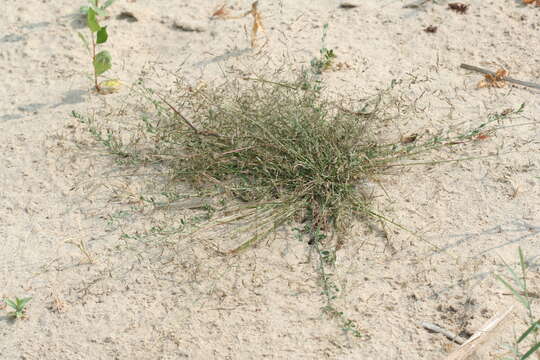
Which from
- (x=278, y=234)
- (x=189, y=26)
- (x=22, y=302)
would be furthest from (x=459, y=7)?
(x=22, y=302)

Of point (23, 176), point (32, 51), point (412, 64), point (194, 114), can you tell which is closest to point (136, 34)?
point (32, 51)

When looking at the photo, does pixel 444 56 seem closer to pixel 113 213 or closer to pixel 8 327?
pixel 113 213

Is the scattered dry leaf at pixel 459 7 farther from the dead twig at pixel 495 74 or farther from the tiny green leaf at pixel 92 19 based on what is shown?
the tiny green leaf at pixel 92 19

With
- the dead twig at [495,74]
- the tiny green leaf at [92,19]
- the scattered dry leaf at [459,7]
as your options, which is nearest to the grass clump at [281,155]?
the tiny green leaf at [92,19]

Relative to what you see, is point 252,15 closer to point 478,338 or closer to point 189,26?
point 189,26

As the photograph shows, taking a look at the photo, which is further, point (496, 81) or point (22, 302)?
point (496, 81)

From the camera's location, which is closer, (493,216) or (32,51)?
(493,216)

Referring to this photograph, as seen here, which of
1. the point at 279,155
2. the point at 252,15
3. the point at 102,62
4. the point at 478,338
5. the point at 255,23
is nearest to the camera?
the point at 478,338
